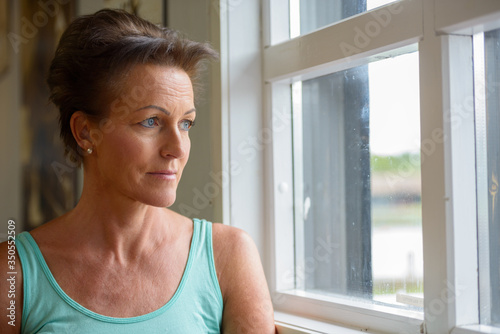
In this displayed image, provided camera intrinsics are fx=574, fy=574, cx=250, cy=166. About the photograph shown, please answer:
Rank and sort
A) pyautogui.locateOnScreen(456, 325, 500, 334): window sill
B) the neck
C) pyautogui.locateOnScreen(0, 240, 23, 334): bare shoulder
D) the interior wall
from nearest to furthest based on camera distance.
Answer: pyautogui.locateOnScreen(456, 325, 500, 334): window sill, pyautogui.locateOnScreen(0, 240, 23, 334): bare shoulder, the neck, the interior wall

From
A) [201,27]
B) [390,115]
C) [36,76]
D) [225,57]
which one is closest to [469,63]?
[390,115]

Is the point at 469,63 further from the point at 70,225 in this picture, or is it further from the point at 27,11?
the point at 27,11

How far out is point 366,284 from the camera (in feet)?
4.21

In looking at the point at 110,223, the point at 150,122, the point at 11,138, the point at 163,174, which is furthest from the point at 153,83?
the point at 11,138

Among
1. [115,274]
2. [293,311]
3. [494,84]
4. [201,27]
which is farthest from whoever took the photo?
[201,27]

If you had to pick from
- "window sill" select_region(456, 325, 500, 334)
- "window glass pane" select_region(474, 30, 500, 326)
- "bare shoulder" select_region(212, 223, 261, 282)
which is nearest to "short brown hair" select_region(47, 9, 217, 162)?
"bare shoulder" select_region(212, 223, 261, 282)

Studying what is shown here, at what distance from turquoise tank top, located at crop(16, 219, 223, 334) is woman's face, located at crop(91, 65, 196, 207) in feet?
0.66

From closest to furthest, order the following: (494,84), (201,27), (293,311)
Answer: (494,84)
(293,311)
(201,27)

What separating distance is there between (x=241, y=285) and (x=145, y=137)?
40 cm

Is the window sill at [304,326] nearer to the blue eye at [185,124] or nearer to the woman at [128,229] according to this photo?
the woman at [128,229]

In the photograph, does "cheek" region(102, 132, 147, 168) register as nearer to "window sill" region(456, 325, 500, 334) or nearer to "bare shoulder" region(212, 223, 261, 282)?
"bare shoulder" region(212, 223, 261, 282)

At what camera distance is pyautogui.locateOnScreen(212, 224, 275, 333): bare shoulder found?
1256 mm

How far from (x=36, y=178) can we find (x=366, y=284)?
0.99 m

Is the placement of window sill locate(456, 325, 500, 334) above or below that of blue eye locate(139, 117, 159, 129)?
below
